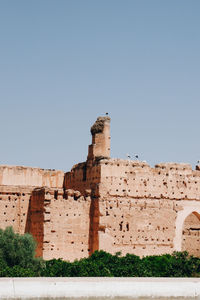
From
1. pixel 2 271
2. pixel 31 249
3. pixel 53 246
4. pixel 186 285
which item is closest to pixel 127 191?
pixel 53 246

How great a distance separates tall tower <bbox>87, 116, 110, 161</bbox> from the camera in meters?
28.6

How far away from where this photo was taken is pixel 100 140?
94.5 feet

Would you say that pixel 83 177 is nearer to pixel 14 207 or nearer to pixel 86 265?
pixel 14 207

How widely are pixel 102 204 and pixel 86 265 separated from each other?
583 cm

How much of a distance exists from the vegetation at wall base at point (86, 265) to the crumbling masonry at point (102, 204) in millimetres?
2062

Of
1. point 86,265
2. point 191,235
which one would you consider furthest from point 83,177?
point 86,265

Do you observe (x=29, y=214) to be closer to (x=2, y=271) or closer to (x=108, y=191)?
(x=108, y=191)

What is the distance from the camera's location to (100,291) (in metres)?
13.1

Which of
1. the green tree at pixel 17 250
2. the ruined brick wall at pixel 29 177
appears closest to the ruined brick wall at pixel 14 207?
the ruined brick wall at pixel 29 177

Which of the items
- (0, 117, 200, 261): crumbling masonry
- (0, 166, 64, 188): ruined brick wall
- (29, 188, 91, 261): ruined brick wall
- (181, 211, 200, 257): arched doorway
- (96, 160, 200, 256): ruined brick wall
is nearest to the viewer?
(29, 188, 91, 261): ruined brick wall

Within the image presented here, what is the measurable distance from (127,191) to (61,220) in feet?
12.4

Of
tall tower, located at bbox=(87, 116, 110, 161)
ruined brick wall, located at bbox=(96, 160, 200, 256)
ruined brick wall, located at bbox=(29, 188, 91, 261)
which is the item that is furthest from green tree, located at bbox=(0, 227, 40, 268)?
tall tower, located at bbox=(87, 116, 110, 161)

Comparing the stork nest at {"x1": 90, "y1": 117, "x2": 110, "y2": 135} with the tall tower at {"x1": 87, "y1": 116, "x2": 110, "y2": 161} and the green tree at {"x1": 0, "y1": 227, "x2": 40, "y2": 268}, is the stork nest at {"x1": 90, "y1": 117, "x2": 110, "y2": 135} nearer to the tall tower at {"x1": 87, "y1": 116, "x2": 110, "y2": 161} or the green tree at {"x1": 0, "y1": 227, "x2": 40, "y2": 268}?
the tall tower at {"x1": 87, "y1": 116, "x2": 110, "y2": 161}

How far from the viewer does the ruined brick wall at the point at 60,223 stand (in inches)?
989
